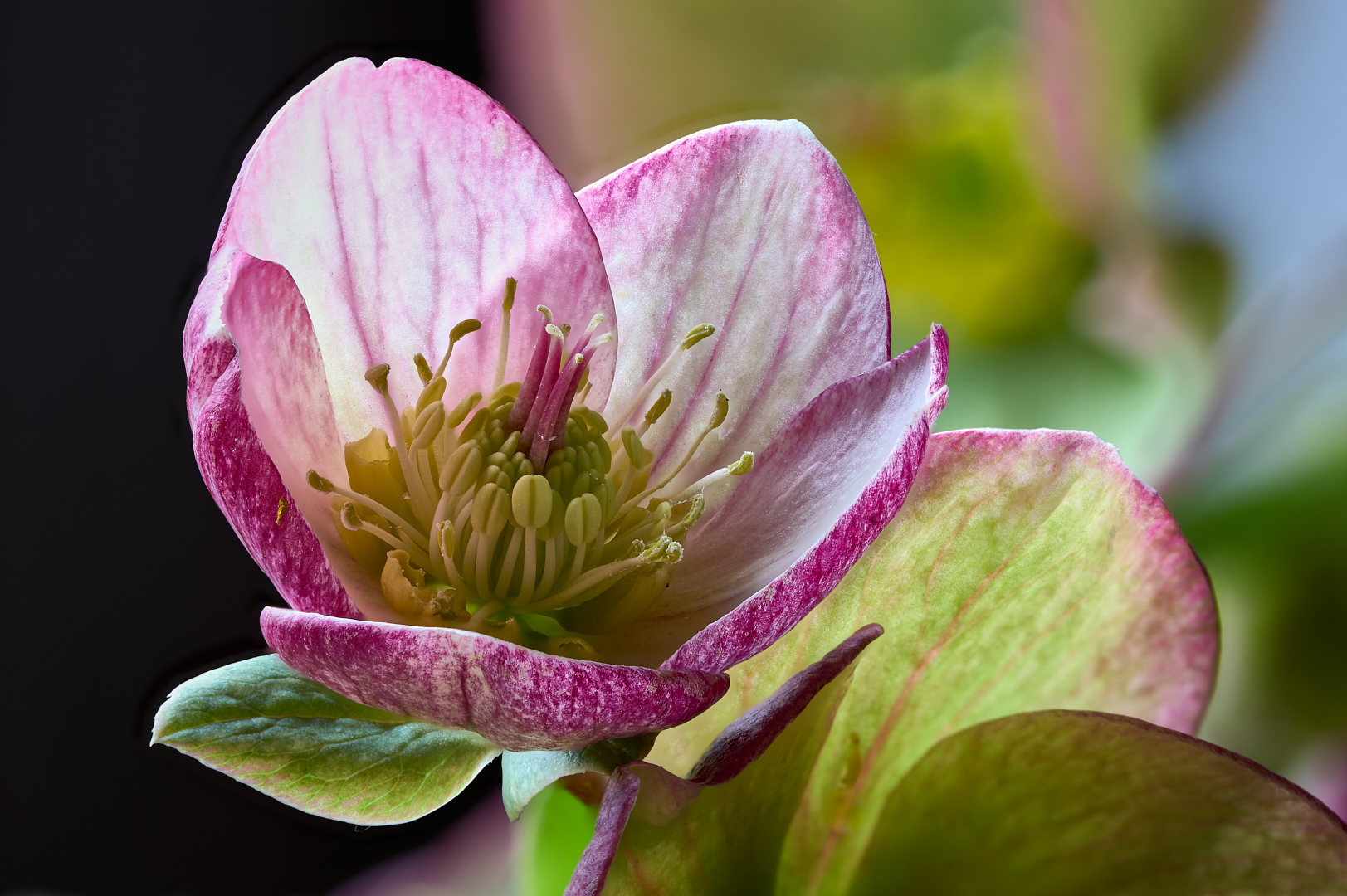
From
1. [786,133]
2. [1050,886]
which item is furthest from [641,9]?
[1050,886]

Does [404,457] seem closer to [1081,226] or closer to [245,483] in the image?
[245,483]

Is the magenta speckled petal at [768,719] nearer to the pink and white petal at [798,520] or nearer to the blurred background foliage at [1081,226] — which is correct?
the pink and white petal at [798,520]

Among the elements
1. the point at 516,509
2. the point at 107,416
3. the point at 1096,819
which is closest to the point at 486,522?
the point at 516,509

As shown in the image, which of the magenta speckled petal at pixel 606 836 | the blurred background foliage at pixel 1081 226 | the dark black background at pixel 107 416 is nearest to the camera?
the magenta speckled petal at pixel 606 836

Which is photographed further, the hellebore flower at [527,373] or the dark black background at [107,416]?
the dark black background at [107,416]

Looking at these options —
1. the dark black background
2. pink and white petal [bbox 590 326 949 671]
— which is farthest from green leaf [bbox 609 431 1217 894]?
the dark black background

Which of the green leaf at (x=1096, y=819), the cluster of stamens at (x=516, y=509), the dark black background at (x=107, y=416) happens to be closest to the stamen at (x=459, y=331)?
the cluster of stamens at (x=516, y=509)

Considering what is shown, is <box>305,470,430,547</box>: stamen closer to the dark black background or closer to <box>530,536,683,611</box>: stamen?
<box>530,536,683,611</box>: stamen
